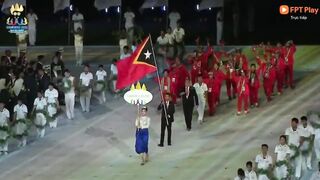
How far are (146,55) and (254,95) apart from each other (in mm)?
5526

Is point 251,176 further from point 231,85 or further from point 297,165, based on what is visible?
point 231,85

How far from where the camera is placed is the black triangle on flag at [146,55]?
21.6 meters

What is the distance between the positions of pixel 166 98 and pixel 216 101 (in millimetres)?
3833

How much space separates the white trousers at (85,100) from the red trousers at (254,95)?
482 centimetres

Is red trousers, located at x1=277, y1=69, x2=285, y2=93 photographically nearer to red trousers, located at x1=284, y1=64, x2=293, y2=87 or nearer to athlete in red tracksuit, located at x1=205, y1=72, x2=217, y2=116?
red trousers, located at x1=284, y1=64, x2=293, y2=87

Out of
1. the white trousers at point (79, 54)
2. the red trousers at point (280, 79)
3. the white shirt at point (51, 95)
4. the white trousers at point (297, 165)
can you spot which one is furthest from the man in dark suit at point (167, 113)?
the white trousers at point (79, 54)

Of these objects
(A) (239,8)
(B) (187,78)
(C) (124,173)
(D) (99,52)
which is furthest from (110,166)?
(A) (239,8)

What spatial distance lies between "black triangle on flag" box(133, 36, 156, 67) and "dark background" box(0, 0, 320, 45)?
532 inches

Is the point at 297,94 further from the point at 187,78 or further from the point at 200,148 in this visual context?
the point at 200,148

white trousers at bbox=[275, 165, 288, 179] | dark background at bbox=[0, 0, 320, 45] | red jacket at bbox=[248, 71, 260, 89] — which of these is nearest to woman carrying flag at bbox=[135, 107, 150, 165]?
white trousers at bbox=[275, 165, 288, 179]

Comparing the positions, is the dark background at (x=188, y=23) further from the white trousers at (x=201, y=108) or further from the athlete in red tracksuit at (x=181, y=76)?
the white trousers at (x=201, y=108)

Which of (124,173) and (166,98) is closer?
(124,173)

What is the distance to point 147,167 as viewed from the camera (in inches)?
857

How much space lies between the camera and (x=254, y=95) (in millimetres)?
26141
